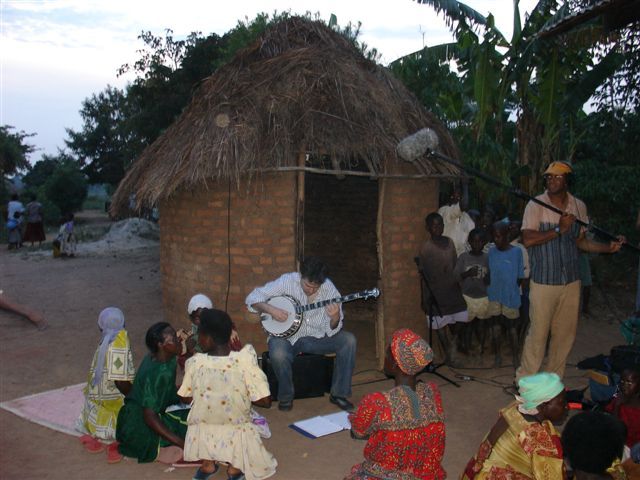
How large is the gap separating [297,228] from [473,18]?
5606 millimetres

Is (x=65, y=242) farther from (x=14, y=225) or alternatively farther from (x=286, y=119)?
(x=286, y=119)

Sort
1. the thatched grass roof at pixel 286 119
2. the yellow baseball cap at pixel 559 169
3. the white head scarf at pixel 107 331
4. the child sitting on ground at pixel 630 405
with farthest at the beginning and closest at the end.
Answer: the thatched grass roof at pixel 286 119, the yellow baseball cap at pixel 559 169, the white head scarf at pixel 107 331, the child sitting on ground at pixel 630 405

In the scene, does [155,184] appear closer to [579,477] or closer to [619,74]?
[579,477]

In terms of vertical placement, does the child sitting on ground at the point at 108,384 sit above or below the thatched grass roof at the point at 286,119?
below

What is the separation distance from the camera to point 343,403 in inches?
225

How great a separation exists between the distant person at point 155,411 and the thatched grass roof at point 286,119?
2378 millimetres

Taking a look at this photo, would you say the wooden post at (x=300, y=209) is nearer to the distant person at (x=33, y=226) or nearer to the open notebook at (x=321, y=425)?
the open notebook at (x=321, y=425)

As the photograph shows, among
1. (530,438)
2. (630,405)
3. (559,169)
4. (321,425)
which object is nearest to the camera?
(530,438)

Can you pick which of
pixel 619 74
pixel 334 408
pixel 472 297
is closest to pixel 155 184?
pixel 334 408

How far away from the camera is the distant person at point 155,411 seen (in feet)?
14.6

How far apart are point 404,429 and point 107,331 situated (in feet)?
8.57

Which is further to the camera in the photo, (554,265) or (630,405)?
(554,265)

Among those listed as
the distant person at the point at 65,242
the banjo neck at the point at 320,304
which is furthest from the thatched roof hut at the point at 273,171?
the distant person at the point at 65,242

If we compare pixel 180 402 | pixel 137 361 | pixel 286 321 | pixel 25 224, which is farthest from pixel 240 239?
pixel 25 224
